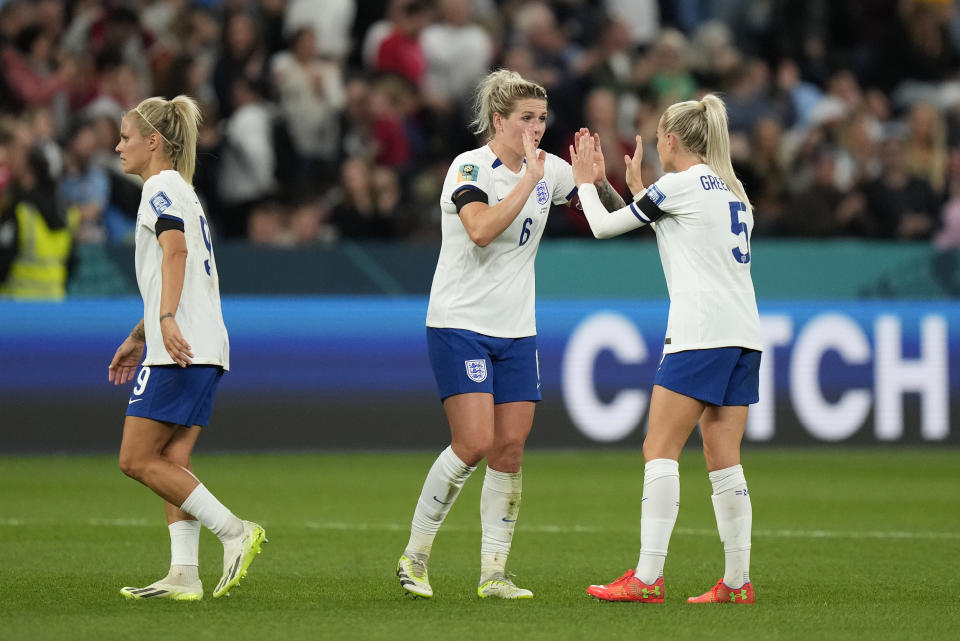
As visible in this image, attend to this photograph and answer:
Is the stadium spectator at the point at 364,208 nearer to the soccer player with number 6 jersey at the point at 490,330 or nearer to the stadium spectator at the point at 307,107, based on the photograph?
the stadium spectator at the point at 307,107

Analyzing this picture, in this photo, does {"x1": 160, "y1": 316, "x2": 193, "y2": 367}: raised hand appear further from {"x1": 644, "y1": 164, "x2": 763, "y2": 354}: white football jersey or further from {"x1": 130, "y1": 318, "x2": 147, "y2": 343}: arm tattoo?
{"x1": 644, "y1": 164, "x2": 763, "y2": 354}: white football jersey

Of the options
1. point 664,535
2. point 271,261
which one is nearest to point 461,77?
point 271,261

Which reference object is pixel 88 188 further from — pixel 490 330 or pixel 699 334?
pixel 699 334

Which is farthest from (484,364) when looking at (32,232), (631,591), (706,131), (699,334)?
(32,232)

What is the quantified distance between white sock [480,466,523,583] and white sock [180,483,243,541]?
1.08m

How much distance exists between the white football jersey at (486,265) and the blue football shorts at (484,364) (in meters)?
0.04

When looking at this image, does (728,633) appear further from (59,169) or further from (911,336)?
(59,169)

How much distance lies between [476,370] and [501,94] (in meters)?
1.21

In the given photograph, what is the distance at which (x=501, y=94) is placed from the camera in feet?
23.0

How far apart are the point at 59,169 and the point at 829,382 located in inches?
273

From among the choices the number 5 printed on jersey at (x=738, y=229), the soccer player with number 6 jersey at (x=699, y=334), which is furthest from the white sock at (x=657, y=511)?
the number 5 printed on jersey at (x=738, y=229)

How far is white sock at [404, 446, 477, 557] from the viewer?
22.9 feet

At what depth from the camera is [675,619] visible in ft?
21.0

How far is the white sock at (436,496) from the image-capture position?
6988 mm
